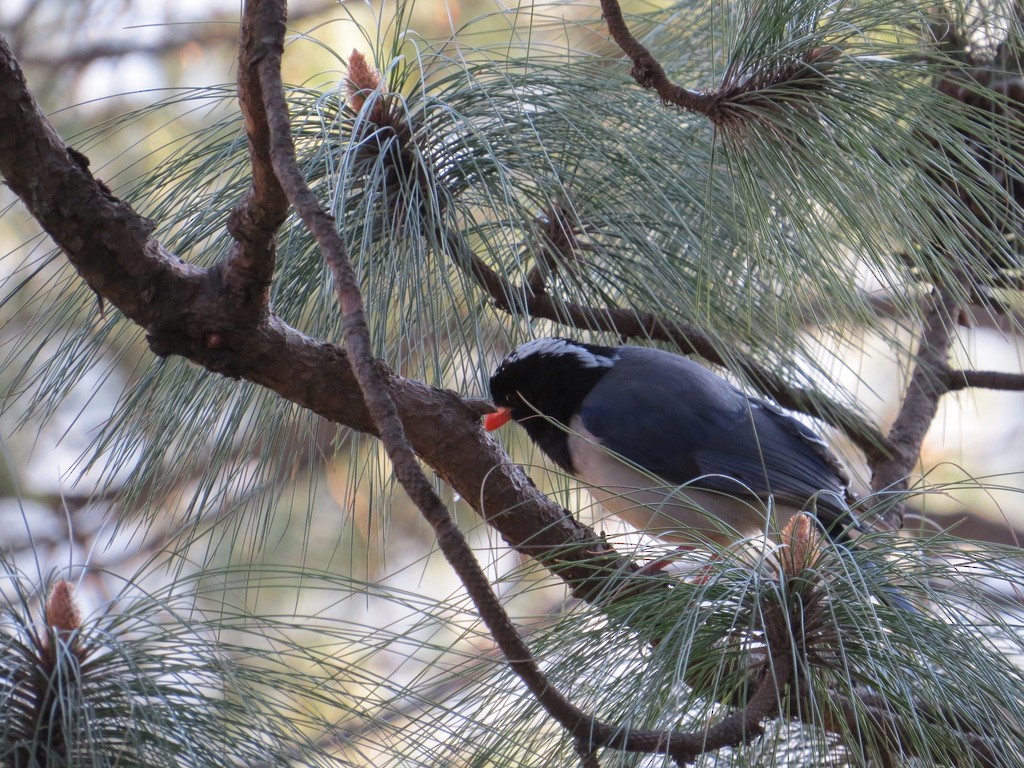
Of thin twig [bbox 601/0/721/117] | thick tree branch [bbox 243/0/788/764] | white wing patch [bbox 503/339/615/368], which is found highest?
thin twig [bbox 601/0/721/117]

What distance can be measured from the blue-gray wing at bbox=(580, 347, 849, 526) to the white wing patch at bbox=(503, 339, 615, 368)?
4cm

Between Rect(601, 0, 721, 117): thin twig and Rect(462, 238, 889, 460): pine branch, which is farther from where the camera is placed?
Rect(462, 238, 889, 460): pine branch

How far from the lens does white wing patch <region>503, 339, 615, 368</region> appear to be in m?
1.49

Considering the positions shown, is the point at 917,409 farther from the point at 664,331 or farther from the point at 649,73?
the point at 649,73

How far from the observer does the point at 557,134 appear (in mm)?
1210

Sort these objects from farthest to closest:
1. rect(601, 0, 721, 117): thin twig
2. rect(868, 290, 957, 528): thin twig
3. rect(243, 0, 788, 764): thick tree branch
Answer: rect(868, 290, 957, 528): thin twig → rect(601, 0, 721, 117): thin twig → rect(243, 0, 788, 764): thick tree branch

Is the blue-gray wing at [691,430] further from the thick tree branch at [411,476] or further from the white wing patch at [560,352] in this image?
the thick tree branch at [411,476]

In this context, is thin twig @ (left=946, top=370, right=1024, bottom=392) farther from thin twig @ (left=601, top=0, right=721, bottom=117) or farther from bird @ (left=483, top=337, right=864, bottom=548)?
thin twig @ (left=601, top=0, right=721, bottom=117)

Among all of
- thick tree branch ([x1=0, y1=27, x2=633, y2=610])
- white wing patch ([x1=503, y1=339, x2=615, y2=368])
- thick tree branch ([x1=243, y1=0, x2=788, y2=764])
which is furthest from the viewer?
white wing patch ([x1=503, y1=339, x2=615, y2=368])

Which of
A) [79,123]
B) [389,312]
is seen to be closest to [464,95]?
[389,312]

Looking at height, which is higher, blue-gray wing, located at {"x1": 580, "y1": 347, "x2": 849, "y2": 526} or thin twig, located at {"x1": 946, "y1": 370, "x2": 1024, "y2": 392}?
blue-gray wing, located at {"x1": 580, "y1": 347, "x2": 849, "y2": 526}

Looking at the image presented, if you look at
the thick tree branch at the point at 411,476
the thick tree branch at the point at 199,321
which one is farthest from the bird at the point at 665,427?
→ the thick tree branch at the point at 411,476

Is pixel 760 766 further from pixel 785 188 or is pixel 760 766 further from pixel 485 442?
pixel 785 188

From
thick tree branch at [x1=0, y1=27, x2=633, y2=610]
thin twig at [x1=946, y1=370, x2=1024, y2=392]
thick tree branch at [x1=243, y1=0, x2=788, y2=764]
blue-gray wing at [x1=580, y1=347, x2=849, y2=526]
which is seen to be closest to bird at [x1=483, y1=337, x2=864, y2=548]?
blue-gray wing at [x1=580, y1=347, x2=849, y2=526]
